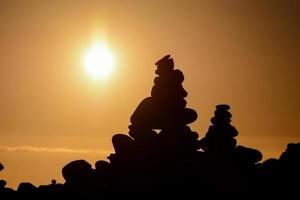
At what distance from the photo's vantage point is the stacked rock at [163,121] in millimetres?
70125

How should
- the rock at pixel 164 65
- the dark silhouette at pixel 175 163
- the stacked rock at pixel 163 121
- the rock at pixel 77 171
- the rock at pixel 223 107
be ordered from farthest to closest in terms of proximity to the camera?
1. the rock at pixel 77 171
2. the rock at pixel 164 65
3. the rock at pixel 223 107
4. the stacked rock at pixel 163 121
5. the dark silhouette at pixel 175 163

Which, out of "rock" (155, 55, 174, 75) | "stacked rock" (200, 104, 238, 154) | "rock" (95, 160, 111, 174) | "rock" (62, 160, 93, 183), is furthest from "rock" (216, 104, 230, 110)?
"rock" (62, 160, 93, 183)

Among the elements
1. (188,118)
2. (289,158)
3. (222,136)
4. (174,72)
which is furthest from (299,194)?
(174,72)

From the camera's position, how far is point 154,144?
231 feet

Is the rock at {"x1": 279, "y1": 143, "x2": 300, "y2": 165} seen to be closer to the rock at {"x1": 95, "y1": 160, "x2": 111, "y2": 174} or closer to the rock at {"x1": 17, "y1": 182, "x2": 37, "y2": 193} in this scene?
the rock at {"x1": 95, "y1": 160, "x2": 111, "y2": 174}

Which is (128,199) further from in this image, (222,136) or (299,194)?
(299,194)

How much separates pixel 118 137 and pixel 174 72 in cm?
1123

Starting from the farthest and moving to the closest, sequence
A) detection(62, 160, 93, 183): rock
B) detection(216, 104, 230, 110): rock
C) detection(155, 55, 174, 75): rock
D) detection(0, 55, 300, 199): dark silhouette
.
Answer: detection(62, 160, 93, 183): rock → detection(155, 55, 174, 75): rock → detection(216, 104, 230, 110): rock → detection(0, 55, 300, 199): dark silhouette

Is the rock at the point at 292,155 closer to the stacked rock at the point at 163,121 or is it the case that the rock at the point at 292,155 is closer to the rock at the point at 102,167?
the stacked rock at the point at 163,121

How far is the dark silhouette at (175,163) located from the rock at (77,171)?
17cm

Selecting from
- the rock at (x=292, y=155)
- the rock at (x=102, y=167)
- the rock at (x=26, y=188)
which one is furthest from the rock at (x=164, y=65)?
the rock at (x=26, y=188)

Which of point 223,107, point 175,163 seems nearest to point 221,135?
point 223,107

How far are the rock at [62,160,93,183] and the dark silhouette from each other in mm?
172

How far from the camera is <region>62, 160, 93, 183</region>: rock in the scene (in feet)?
243
